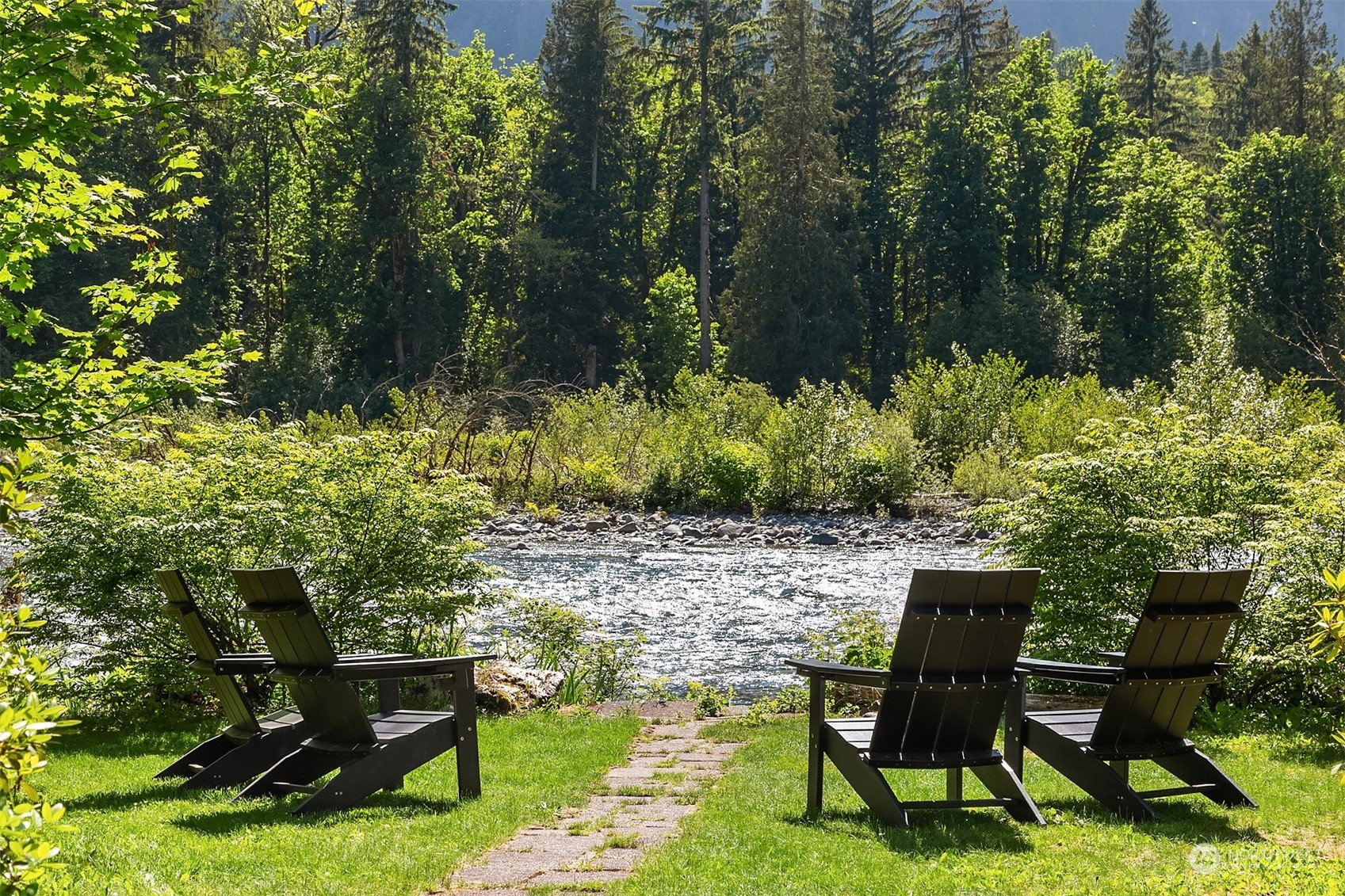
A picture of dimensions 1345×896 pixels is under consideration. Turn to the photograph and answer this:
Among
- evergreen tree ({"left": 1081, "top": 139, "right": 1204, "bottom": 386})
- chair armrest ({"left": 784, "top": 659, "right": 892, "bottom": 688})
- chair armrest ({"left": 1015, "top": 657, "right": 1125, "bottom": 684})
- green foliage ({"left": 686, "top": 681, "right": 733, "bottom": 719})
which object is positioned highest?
evergreen tree ({"left": 1081, "top": 139, "right": 1204, "bottom": 386})

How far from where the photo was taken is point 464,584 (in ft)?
29.5

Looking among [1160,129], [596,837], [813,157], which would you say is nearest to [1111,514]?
[596,837]

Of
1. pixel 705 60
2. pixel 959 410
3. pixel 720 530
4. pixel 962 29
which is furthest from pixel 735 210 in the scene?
pixel 720 530

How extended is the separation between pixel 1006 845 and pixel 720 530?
768 inches

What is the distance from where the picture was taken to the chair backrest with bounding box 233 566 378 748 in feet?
17.0

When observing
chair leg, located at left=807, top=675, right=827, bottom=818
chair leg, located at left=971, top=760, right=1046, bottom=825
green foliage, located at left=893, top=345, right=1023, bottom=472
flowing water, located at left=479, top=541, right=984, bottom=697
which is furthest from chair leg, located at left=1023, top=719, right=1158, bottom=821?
green foliage, located at left=893, top=345, right=1023, bottom=472

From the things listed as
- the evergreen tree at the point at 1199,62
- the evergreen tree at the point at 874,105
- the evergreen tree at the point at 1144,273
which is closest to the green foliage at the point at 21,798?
the evergreen tree at the point at 1144,273

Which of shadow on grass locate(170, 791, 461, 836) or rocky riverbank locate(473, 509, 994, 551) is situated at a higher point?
shadow on grass locate(170, 791, 461, 836)

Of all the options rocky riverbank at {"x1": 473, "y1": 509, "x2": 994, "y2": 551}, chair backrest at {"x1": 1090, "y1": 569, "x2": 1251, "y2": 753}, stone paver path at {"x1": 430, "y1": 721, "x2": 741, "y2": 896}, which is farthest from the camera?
rocky riverbank at {"x1": 473, "y1": 509, "x2": 994, "y2": 551}

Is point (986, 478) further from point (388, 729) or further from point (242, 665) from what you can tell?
point (242, 665)

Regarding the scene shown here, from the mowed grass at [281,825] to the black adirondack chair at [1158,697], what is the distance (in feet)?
7.07

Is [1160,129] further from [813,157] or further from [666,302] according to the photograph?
[666,302]

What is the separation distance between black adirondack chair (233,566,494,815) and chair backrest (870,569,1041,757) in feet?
6.06

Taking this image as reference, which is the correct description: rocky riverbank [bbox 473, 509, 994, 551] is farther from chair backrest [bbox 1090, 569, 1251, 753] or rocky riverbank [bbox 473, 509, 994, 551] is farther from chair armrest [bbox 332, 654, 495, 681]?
chair backrest [bbox 1090, 569, 1251, 753]
